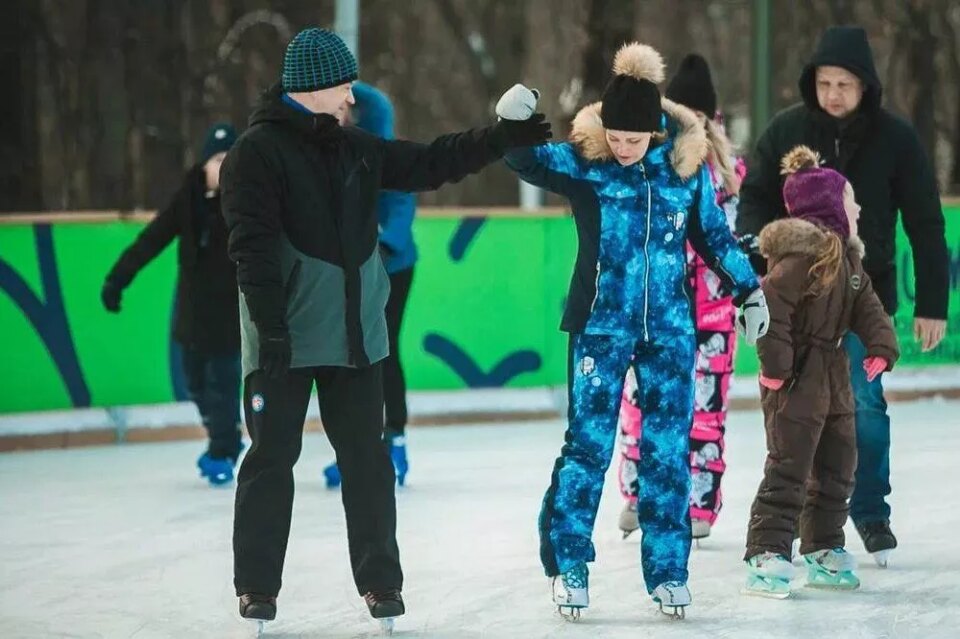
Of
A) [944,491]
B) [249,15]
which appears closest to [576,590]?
[944,491]

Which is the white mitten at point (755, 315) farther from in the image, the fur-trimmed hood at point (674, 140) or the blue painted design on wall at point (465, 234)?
the blue painted design on wall at point (465, 234)

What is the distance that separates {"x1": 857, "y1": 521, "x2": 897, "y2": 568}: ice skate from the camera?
6.40 m

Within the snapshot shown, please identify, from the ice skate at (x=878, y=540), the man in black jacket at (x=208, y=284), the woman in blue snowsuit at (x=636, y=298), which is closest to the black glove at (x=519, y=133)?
the woman in blue snowsuit at (x=636, y=298)

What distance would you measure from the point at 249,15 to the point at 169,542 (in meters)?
10.7

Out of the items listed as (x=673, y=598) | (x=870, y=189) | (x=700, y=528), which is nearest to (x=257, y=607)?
(x=673, y=598)

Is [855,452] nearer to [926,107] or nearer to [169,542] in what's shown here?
[169,542]

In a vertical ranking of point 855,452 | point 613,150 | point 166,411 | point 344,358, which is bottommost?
point 166,411

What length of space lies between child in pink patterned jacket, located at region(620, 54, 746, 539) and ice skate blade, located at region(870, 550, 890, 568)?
62 centimetres

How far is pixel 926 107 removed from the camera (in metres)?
17.1

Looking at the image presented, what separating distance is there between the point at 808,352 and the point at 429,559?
1480 millimetres

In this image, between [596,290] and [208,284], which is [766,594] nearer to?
[596,290]

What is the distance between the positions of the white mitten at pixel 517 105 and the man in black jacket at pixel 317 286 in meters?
0.03

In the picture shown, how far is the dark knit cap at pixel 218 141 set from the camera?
8203 millimetres

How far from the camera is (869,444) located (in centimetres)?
643
